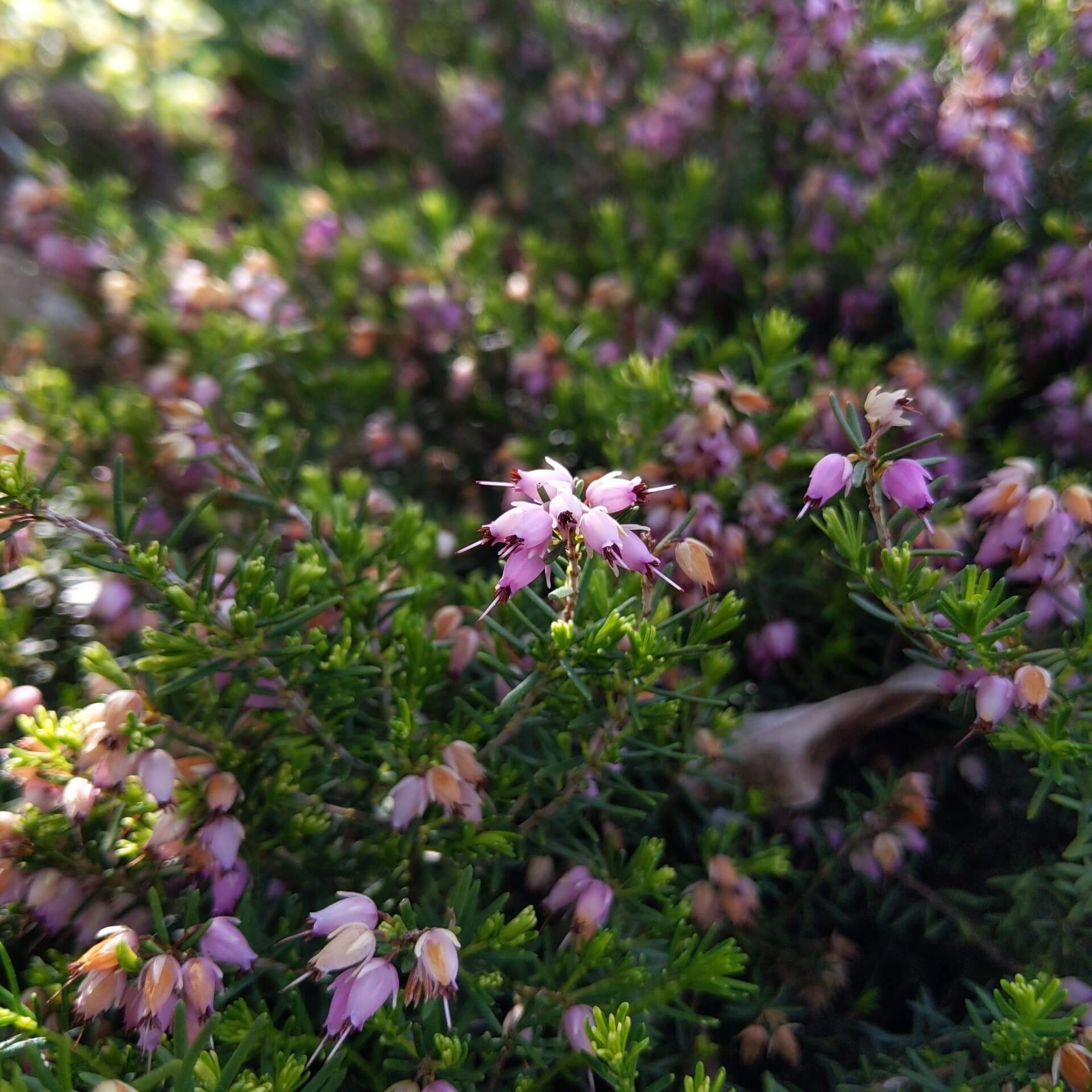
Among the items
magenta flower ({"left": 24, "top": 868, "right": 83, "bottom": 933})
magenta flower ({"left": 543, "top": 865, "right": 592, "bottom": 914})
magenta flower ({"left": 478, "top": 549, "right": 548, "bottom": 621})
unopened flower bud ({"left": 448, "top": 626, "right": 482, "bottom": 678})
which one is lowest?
magenta flower ({"left": 24, "top": 868, "right": 83, "bottom": 933})

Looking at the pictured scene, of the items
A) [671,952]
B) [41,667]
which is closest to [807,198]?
[671,952]

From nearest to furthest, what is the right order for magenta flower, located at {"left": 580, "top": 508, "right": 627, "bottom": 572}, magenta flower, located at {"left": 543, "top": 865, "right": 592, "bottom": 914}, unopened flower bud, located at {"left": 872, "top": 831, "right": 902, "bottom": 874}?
magenta flower, located at {"left": 580, "top": 508, "right": 627, "bottom": 572}
magenta flower, located at {"left": 543, "top": 865, "right": 592, "bottom": 914}
unopened flower bud, located at {"left": 872, "top": 831, "right": 902, "bottom": 874}

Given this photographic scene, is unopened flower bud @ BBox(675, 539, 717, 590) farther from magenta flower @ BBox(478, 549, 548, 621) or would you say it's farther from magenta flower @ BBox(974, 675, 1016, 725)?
magenta flower @ BBox(974, 675, 1016, 725)

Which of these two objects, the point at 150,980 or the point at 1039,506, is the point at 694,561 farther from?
the point at 150,980

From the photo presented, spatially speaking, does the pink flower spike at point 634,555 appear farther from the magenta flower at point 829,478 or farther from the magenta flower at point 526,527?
the magenta flower at point 829,478

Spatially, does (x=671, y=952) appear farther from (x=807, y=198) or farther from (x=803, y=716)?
(x=807, y=198)

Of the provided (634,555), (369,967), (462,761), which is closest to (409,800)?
(462,761)

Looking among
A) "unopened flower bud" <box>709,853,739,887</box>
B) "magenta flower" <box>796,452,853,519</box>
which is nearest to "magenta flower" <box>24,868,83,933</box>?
"unopened flower bud" <box>709,853,739,887</box>

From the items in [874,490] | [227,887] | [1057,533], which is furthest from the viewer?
[1057,533]
